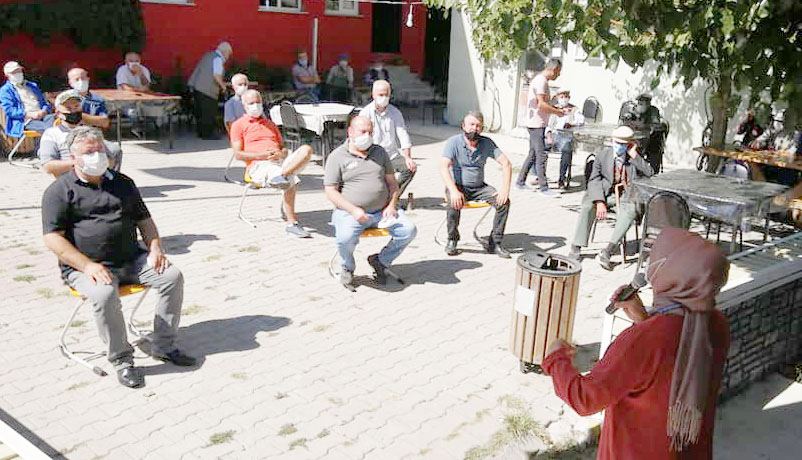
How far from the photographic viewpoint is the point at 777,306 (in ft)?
17.6

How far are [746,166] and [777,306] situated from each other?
14.3 ft

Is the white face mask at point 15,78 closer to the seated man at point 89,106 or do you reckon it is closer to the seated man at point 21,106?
the seated man at point 21,106

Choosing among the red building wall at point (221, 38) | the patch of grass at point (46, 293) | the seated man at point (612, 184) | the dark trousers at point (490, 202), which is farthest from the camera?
the red building wall at point (221, 38)

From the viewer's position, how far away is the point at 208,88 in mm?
14258

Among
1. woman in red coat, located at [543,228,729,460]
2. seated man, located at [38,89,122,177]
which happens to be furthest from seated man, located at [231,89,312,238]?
woman in red coat, located at [543,228,729,460]

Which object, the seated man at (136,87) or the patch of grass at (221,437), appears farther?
the seated man at (136,87)

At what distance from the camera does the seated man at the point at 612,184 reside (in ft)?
24.9

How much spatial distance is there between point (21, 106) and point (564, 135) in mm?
7806

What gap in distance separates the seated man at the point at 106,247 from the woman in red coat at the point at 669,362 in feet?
10.4

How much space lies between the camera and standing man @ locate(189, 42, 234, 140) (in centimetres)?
1405

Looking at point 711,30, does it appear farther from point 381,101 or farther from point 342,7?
point 342,7

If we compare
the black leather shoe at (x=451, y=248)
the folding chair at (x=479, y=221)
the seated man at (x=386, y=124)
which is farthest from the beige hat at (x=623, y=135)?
the seated man at (x=386, y=124)

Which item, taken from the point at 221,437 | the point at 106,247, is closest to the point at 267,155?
the point at 106,247

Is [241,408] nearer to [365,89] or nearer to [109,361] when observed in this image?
[109,361]
